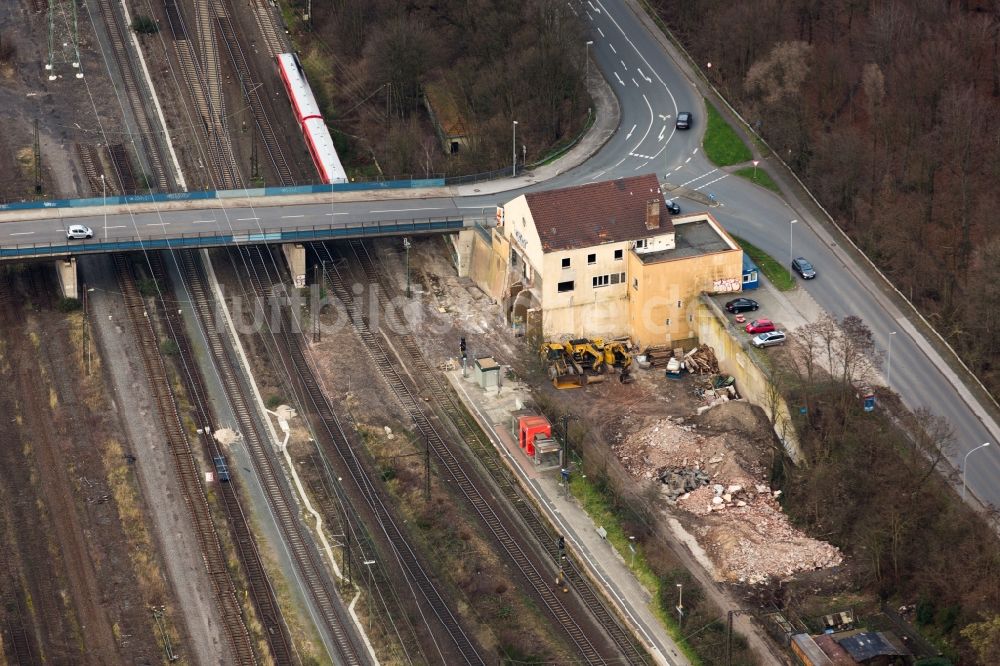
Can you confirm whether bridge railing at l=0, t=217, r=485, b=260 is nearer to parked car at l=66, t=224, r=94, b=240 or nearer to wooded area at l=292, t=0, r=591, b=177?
parked car at l=66, t=224, r=94, b=240

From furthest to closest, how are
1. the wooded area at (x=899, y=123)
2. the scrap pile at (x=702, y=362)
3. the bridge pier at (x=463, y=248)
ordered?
the bridge pier at (x=463, y=248), the scrap pile at (x=702, y=362), the wooded area at (x=899, y=123)

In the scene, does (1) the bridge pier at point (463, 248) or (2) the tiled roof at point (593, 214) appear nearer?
(2) the tiled roof at point (593, 214)

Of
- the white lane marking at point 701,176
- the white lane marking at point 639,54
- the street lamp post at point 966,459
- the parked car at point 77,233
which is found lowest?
the street lamp post at point 966,459

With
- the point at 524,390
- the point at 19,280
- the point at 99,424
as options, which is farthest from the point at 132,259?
the point at 524,390

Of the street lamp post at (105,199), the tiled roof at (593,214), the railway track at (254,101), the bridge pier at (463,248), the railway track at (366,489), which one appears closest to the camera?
the railway track at (366,489)

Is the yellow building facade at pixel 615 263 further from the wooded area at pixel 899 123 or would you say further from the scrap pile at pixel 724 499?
the wooded area at pixel 899 123

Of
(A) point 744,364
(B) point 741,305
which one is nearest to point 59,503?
(A) point 744,364

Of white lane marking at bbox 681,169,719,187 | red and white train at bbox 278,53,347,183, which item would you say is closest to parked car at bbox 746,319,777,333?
white lane marking at bbox 681,169,719,187

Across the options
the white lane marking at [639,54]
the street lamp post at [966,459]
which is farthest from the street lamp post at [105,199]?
the street lamp post at [966,459]
